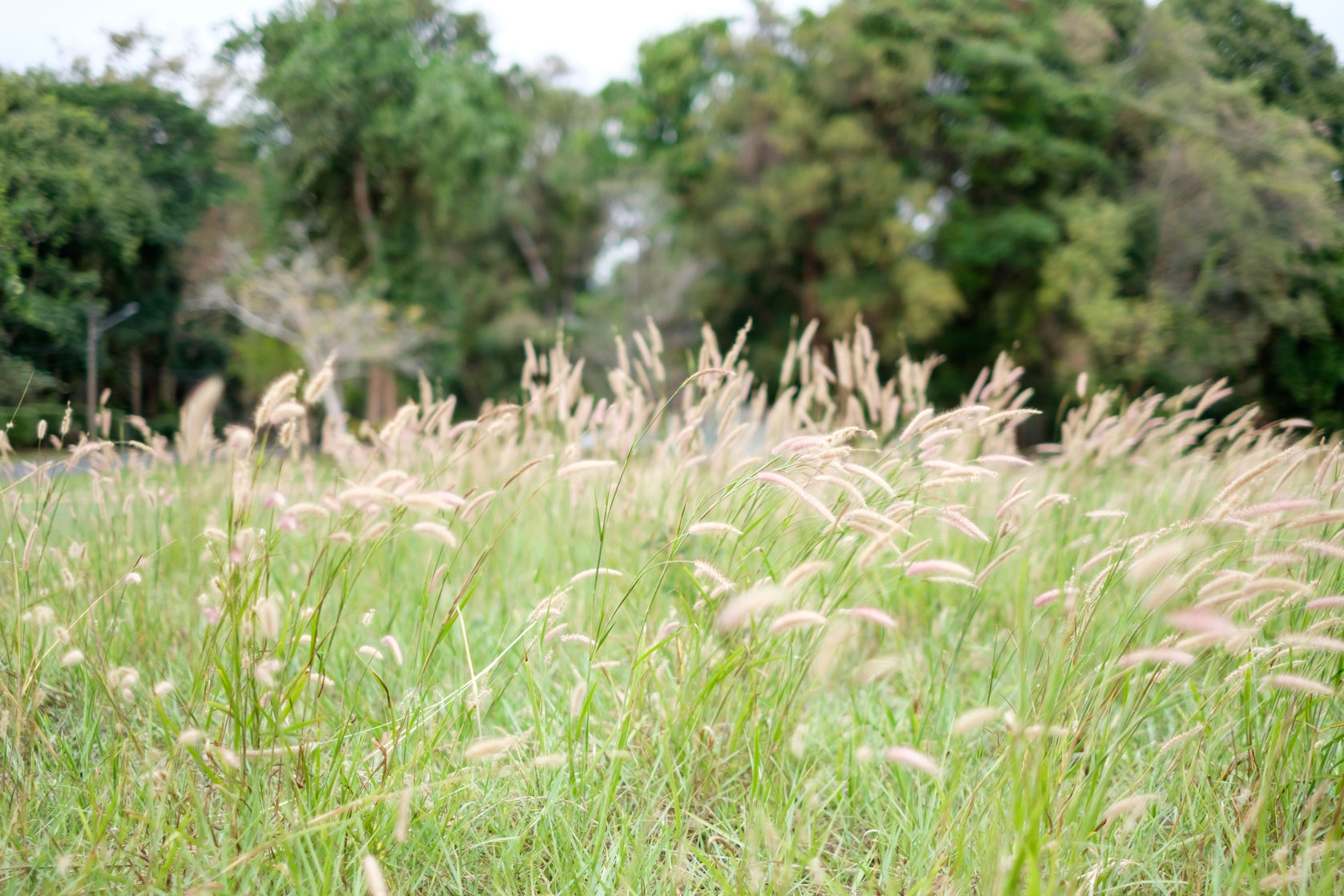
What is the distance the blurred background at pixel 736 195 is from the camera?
319cm

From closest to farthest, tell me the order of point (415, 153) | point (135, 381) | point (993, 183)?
point (135, 381) → point (415, 153) → point (993, 183)

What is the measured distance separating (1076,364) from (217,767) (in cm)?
1198

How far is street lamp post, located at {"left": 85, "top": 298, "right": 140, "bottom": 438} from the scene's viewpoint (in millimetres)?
2984

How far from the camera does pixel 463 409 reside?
22719mm

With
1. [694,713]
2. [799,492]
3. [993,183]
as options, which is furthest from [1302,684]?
[993,183]

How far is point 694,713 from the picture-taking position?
53.8 inches

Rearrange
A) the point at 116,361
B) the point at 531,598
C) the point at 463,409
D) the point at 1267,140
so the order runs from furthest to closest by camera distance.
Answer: the point at 463,409
the point at 1267,140
the point at 116,361
the point at 531,598

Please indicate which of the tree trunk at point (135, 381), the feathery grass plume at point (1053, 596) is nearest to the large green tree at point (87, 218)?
the tree trunk at point (135, 381)

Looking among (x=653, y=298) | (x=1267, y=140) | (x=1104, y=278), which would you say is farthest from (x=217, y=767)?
(x=653, y=298)

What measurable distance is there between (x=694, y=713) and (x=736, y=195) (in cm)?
1391

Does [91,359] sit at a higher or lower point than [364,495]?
higher

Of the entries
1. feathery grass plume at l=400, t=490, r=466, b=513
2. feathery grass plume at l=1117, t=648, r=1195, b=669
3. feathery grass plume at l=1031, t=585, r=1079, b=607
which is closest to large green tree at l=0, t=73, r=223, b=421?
feathery grass plume at l=400, t=490, r=466, b=513

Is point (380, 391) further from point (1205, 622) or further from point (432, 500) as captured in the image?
point (1205, 622)

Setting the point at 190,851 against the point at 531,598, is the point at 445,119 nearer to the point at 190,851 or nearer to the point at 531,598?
the point at 531,598
